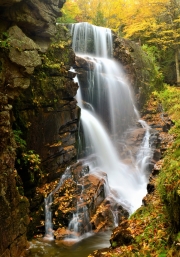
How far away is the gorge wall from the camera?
239 inches

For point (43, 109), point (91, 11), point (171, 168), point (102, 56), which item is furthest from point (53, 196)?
point (91, 11)

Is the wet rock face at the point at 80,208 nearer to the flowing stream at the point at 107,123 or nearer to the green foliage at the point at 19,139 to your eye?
the flowing stream at the point at 107,123

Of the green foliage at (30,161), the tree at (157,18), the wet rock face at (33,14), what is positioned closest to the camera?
the wet rock face at (33,14)

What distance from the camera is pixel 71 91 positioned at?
10195mm

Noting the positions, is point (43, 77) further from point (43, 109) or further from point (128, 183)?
point (128, 183)

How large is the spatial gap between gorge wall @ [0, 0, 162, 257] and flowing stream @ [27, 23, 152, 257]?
2.83 ft

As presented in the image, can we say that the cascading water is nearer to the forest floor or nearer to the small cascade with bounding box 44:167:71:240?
the small cascade with bounding box 44:167:71:240

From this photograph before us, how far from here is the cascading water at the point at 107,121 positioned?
31.3 ft

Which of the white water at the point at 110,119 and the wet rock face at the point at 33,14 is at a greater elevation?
the wet rock face at the point at 33,14

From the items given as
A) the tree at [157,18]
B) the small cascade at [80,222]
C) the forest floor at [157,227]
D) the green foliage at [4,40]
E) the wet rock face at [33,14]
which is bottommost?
the small cascade at [80,222]

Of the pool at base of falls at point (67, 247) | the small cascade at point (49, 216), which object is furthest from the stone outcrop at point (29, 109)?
the pool at base of falls at point (67, 247)

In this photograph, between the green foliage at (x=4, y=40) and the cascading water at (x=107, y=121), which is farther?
the cascading water at (x=107, y=121)

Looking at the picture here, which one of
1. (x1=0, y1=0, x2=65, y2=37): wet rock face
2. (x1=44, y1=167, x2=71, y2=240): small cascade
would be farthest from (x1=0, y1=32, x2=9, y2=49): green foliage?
(x1=44, y1=167, x2=71, y2=240): small cascade

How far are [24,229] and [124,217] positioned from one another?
3.32 meters
